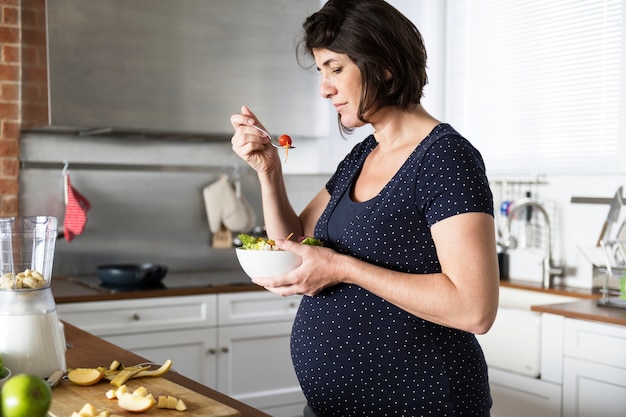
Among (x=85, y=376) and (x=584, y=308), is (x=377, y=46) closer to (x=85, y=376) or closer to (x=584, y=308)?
(x=85, y=376)

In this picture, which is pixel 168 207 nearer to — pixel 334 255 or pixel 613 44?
pixel 613 44

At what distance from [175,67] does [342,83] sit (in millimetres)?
2148

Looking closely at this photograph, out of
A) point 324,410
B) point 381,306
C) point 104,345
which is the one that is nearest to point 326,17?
point 381,306

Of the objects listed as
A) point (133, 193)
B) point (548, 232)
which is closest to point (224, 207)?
point (133, 193)

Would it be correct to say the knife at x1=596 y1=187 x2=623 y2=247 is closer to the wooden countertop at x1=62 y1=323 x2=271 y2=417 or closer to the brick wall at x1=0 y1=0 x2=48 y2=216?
the wooden countertop at x1=62 y1=323 x2=271 y2=417

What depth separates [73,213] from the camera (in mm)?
3660

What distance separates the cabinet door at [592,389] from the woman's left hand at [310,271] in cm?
148

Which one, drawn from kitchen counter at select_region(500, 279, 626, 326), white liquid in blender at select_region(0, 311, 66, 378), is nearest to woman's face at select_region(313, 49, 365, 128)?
white liquid in blender at select_region(0, 311, 66, 378)

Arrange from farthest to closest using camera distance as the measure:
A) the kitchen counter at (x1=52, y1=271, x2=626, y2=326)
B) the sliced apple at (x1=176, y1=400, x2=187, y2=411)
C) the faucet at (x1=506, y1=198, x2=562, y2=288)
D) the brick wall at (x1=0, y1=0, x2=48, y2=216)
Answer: the brick wall at (x1=0, y1=0, x2=48, y2=216) → the faucet at (x1=506, y1=198, x2=562, y2=288) → the kitchen counter at (x1=52, y1=271, x2=626, y2=326) → the sliced apple at (x1=176, y1=400, x2=187, y2=411)

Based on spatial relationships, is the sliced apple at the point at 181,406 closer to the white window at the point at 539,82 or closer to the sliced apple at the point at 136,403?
the sliced apple at the point at 136,403

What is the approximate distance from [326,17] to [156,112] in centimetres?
207

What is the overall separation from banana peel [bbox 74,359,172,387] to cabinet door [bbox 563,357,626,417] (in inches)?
63.8

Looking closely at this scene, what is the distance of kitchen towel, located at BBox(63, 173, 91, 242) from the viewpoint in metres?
3.65

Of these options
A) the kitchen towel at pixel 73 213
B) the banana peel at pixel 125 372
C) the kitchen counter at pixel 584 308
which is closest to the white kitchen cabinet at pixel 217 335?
the kitchen towel at pixel 73 213
